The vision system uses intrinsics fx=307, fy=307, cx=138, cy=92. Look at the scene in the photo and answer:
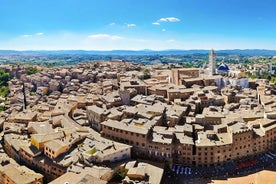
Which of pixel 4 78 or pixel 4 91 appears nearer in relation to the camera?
pixel 4 91

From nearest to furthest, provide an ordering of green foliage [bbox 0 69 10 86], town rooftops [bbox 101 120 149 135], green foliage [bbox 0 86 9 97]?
town rooftops [bbox 101 120 149 135] < green foliage [bbox 0 86 9 97] < green foliage [bbox 0 69 10 86]

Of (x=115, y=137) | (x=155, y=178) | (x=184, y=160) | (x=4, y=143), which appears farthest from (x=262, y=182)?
(x=4, y=143)

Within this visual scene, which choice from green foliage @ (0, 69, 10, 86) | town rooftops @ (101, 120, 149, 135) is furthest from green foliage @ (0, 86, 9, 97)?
town rooftops @ (101, 120, 149, 135)

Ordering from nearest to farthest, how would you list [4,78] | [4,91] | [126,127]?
[126,127] < [4,91] < [4,78]

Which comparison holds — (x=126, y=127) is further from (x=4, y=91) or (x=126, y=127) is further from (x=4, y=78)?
(x=4, y=78)

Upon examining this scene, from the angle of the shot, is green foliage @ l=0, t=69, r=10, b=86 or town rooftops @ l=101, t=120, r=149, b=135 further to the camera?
green foliage @ l=0, t=69, r=10, b=86

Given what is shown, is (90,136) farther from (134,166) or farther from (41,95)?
(41,95)

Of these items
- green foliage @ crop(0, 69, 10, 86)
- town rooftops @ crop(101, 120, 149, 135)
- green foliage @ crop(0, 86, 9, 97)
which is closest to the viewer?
town rooftops @ crop(101, 120, 149, 135)

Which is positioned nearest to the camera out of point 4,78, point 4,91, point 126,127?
point 126,127


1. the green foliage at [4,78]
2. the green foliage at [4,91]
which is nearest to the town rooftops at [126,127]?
the green foliage at [4,91]

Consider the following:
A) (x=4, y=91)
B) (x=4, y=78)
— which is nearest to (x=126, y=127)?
(x=4, y=91)

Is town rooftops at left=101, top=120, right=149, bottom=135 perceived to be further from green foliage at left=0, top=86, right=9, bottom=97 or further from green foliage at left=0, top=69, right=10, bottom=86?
green foliage at left=0, top=69, right=10, bottom=86
